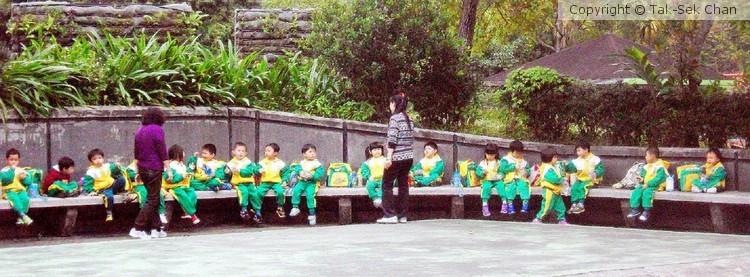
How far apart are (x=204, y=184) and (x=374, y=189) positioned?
80.7 inches

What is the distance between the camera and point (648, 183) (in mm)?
13266

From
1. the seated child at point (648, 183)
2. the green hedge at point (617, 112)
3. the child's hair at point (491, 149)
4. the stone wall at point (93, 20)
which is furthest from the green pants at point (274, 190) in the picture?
the seated child at point (648, 183)

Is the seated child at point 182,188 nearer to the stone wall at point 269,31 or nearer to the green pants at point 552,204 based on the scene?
the green pants at point 552,204

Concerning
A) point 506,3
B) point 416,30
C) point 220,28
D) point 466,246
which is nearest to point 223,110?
point 416,30

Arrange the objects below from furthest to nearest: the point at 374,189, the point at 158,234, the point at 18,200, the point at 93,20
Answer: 1. the point at 93,20
2. the point at 374,189
3. the point at 158,234
4. the point at 18,200

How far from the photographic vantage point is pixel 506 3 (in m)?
24.5

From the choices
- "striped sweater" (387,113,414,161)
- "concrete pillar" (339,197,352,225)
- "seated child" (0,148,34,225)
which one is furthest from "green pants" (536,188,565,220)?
"seated child" (0,148,34,225)

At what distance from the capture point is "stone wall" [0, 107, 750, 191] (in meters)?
13.3

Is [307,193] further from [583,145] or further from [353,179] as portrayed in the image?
[583,145]

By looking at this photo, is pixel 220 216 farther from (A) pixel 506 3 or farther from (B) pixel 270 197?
(A) pixel 506 3

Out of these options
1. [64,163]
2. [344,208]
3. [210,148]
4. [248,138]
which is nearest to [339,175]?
[344,208]

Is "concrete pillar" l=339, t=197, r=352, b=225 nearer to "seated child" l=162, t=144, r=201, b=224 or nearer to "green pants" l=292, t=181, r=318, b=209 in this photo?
"green pants" l=292, t=181, r=318, b=209

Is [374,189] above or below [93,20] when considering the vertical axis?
below

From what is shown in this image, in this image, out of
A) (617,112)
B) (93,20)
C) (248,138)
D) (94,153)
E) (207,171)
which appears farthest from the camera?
(93,20)
